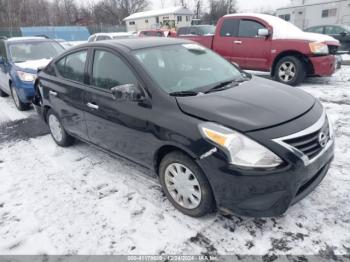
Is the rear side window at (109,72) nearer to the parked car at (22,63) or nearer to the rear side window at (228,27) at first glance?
the parked car at (22,63)

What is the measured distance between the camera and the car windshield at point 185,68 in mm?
3104

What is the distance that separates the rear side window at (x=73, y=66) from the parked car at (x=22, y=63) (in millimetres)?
2418

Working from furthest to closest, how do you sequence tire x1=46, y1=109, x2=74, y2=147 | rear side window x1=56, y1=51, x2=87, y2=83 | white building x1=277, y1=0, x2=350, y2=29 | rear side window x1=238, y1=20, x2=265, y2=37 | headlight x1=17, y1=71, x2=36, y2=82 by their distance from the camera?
1. white building x1=277, y1=0, x2=350, y2=29
2. rear side window x1=238, y1=20, x2=265, y2=37
3. headlight x1=17, y1=71, x2=36, y2=82
4. tire x1=46, y1=109, x2=74, y2=147
5. rear side window x1=56, y1=51, x2=87, y2=83

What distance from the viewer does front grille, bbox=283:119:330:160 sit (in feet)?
7.83

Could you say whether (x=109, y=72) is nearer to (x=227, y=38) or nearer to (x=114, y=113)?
(x=114, y=113)

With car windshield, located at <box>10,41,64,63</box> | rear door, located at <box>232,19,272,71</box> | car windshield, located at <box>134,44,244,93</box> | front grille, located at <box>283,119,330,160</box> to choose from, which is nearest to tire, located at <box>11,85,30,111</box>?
car windshield, located at <box>10,41,64,63</box>

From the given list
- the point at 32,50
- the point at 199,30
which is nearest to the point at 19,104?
the point at 32,50

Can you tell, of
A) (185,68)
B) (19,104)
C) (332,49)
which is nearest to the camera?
(185,68)

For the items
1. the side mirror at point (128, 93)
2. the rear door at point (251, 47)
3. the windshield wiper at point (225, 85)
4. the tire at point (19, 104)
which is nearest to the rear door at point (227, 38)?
the rear door at point (251, 47)

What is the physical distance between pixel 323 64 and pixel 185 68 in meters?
5.24

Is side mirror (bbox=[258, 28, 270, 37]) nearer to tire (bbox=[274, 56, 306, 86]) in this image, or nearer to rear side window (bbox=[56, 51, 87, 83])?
tire (bbox=[274, 56, 306, 86])

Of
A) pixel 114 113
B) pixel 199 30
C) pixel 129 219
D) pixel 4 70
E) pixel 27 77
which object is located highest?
pixel 199 30

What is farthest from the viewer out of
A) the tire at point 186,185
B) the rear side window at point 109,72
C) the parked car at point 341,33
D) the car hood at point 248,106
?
the parked car at point 341,33

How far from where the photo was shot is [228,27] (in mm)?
8688
